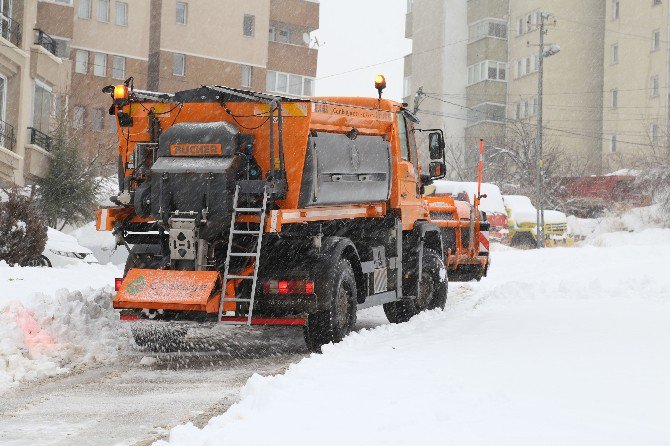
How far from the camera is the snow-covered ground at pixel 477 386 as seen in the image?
20.0 feet

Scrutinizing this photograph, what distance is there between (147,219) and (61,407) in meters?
3.69

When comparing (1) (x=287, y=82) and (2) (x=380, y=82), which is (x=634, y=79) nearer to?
(1) (x=287, y=82)

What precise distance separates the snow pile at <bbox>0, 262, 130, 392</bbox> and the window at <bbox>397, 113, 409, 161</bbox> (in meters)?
3.99

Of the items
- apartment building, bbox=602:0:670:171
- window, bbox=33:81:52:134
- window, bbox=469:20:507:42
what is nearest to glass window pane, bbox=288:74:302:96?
window, bbox=469:20:507:42

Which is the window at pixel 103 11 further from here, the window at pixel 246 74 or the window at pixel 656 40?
the window at pixel 656 40

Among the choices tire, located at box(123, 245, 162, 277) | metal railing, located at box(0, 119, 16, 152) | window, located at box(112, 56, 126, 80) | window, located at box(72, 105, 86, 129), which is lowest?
tire, located at box(123, 245, 162, 277)

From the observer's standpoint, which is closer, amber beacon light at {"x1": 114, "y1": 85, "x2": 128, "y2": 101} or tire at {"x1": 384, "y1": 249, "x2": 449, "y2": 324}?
amber beacon light at {"x1": 114, "y1": 85, "x2": 128, "y2": 101}

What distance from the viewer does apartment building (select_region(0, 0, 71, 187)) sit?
27.2 m

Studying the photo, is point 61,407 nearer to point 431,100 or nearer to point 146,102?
point 146,102

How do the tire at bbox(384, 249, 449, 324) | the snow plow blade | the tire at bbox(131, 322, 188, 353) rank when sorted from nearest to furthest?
the snow plow blade
the tire at bbox(131, 322, 188, 353)
the tire at bbox(384, 249, 449, 324)

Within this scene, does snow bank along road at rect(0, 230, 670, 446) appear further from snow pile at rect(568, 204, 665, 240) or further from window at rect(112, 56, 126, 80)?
window at rect(112, 56, 126, 80)

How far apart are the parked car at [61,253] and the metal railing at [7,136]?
21.1 ft

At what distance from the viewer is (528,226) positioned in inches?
1449

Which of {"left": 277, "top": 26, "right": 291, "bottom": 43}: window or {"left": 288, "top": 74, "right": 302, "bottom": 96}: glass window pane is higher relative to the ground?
{"left": 277, "top": 26, "right": 291, "bottom": 43}: window
